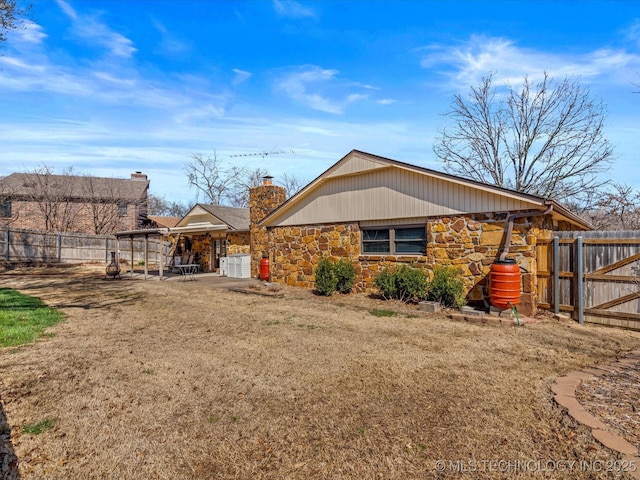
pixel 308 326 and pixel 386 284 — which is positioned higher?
pixel 386 284

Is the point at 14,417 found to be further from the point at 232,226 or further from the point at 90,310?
the point at 232,226

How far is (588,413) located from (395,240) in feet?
24.3

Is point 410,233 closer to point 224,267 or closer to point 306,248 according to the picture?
point 306,248

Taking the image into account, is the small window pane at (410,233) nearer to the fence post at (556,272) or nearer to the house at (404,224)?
the house at (404,224)

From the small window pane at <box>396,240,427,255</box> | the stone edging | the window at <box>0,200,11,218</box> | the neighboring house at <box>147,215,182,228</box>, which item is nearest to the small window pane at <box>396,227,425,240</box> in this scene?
the small window pane at <box>396,240,427,255</box>

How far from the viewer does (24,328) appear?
6.65 meters

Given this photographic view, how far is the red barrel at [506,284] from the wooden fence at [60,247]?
16.8 metres

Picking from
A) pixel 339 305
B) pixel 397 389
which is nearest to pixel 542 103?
pixel 339 305

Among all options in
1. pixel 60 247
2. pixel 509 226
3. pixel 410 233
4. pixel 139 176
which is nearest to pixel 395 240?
pixel 410 233

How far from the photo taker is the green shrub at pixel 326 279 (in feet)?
36.5

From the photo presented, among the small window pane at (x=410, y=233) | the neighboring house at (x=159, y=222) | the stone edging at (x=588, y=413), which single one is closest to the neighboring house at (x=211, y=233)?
the small window pane at (x=410, y=233)

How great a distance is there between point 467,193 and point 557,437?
6.83 meters

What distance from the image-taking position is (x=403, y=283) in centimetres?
953

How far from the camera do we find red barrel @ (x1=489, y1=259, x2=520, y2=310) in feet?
25.4
